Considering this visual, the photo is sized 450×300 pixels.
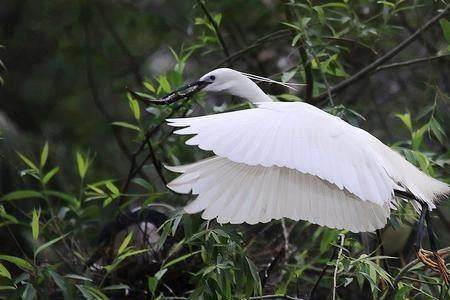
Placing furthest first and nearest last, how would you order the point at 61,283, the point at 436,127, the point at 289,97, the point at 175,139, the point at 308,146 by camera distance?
the point at 175,139
the point at 289,97
the point at 436,127
the point at 61,283
the point at 308,146

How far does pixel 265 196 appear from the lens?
223 cm


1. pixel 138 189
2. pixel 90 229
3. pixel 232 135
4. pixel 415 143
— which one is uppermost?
pixel 232 135

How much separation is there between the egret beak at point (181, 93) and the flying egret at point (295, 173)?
17cm

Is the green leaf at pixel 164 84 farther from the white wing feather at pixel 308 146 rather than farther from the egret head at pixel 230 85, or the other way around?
the white wing feather at pixel 308 146

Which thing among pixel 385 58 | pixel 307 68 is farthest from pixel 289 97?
pixel 385 58

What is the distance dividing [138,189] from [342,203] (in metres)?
1.81

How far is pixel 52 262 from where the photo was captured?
284cm

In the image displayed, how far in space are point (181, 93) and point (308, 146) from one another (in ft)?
1.83

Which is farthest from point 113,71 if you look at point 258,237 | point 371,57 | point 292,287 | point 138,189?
point 292,287

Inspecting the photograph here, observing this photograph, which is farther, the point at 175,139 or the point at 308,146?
the point at 175,139

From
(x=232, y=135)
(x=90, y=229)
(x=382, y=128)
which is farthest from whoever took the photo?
(x=382, y=128)

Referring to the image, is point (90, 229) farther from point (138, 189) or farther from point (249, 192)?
point (249, 192)

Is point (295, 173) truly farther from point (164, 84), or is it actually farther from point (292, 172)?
point (164, 84)

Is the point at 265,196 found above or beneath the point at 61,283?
above
